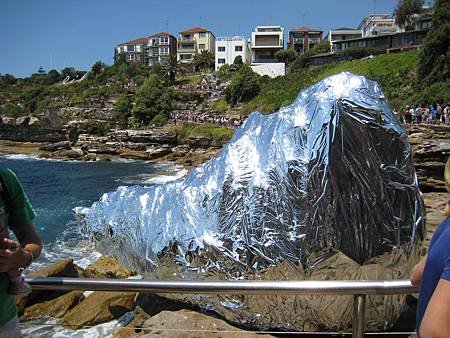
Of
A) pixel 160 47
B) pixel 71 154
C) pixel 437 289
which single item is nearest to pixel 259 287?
pixel 437 289

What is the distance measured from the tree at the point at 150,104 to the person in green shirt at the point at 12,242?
55.7 metres

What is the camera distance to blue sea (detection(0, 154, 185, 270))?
14.6m

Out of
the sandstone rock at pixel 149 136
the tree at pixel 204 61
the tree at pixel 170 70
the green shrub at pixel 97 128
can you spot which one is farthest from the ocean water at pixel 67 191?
the tree at pixel 204 61

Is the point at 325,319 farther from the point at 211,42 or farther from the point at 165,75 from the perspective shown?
the point at 211,42

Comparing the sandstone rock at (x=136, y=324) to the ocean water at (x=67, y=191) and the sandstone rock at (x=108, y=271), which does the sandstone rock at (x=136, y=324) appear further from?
the sandstone rock at (x=108, y=271)

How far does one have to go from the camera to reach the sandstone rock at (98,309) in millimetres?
7664

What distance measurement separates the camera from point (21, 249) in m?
2.10

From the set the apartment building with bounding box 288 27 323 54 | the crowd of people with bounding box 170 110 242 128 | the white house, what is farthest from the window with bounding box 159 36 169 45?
the crowd of people with bounding box 170 110 242 128

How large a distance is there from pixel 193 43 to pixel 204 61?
1189 centimetres

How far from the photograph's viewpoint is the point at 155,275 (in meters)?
6.84

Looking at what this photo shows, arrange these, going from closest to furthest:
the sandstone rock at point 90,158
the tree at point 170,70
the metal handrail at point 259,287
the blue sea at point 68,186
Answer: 1. the metal handrail at point 259,287
2. the blue sea at point 68,186
3. the sandstone rock at point 90,158
4. the tree at point 170,70

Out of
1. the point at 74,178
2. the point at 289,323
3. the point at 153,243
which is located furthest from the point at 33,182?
the point at 289,323

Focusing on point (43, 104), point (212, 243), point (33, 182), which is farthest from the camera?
point (43, 104)

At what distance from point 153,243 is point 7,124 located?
204 ft
